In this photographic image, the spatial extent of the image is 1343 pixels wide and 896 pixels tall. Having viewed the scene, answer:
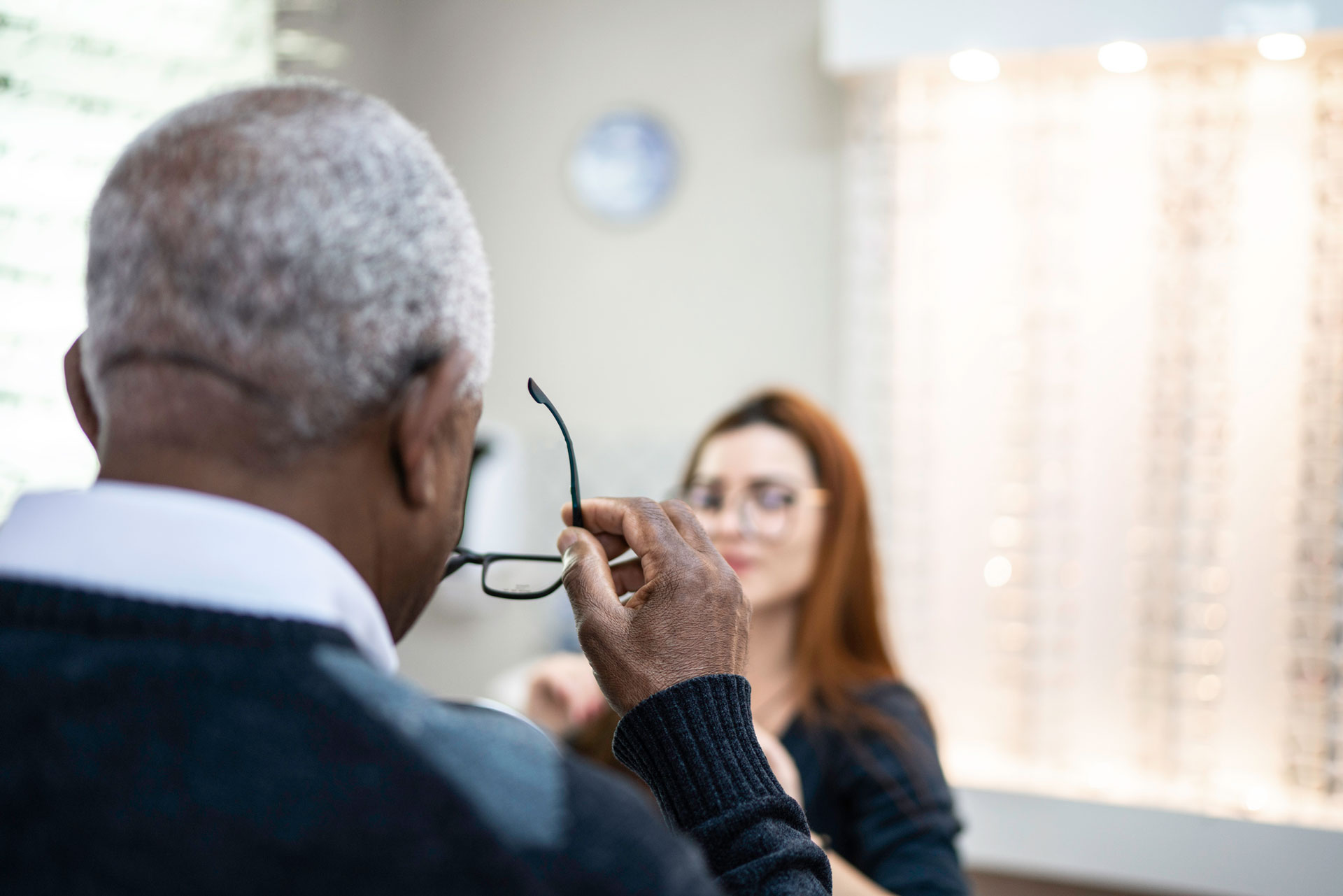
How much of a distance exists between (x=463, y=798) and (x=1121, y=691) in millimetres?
2644

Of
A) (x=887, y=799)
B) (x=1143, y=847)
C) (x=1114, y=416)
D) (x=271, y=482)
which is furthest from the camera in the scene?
(x=1114, y=416)

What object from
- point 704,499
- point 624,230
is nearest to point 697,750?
point 704,499

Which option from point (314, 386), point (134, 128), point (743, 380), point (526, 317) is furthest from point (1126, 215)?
point (314, 386)

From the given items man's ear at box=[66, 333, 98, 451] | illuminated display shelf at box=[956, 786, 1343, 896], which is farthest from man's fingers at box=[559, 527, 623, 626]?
illuminated display shelf at box=[956, 786, 1343, 896]

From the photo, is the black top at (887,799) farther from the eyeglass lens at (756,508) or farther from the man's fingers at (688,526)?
the man's fingers at (688,526)

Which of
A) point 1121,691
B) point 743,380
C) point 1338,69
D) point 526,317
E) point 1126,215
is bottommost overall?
point 1121,691

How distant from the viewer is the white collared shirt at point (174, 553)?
512 millimetres

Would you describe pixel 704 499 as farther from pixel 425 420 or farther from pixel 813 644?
pixel 425 420

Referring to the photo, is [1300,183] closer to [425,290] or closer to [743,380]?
[743,380]

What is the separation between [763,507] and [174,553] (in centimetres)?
150

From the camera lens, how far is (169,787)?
442mm

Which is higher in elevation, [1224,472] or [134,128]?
[134,128]

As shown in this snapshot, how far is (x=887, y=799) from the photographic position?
159 cm

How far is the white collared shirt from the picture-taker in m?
0.51
